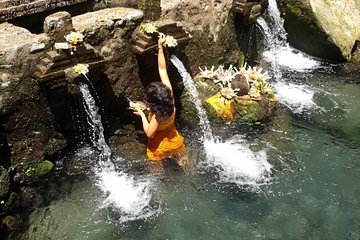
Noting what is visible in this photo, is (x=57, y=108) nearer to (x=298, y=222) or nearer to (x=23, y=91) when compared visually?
(x=23, y=91)

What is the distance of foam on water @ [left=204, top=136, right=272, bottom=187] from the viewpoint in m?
6.95

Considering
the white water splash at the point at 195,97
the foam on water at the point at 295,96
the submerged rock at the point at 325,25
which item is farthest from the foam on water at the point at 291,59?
the white water splash at the point at 195,97

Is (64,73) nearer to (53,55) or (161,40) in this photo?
(53,55)

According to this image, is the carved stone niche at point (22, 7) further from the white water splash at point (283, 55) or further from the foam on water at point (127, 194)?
the white water splash at point (283, 55)

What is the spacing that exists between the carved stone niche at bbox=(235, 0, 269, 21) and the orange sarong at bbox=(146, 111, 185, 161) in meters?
3.56

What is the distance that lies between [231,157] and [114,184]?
2.18 metres

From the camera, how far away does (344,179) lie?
698 cm

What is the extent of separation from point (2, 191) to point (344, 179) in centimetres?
561

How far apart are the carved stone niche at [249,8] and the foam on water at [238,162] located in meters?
2.97

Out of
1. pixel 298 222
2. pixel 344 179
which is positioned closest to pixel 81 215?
pixel 298 222

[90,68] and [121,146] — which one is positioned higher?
[90,68]

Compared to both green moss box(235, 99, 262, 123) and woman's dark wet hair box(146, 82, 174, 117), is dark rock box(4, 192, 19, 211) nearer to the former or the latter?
woman's dark wet hair box(146, 82, 174, 117)

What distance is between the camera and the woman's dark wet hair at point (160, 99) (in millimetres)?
6324

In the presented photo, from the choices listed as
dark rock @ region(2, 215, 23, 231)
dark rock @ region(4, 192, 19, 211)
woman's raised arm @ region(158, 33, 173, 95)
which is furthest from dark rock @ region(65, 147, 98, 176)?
woman's raised arm @ region(158, 33, 173, 95)
